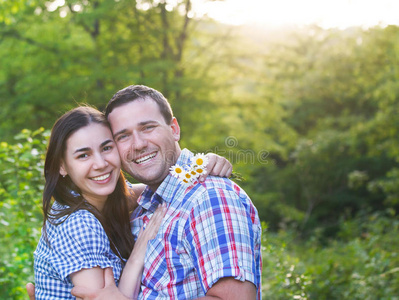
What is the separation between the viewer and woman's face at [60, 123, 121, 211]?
8.43 feet

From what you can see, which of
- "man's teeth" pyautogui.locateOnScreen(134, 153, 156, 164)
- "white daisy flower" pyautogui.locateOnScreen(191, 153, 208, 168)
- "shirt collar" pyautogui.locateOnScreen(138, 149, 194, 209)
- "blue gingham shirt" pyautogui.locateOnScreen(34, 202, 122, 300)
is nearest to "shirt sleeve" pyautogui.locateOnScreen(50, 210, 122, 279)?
"blue gingham shirt" pyautogui.locateOnScreen(34, 202, 122, 300)

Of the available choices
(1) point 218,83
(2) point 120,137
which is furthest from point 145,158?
(1) point 218,83

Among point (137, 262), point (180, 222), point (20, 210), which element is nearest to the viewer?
point (180, 222)

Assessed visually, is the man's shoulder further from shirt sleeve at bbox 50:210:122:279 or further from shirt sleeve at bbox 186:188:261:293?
shirt sleeve at bbox 50:210:122:279

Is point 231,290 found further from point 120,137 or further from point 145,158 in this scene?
point 120,137

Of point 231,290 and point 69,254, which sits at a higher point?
point 69,254

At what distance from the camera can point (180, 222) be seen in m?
2.17

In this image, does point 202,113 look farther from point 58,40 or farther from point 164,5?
point 58,40

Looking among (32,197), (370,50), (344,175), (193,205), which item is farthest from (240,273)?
(344,175)

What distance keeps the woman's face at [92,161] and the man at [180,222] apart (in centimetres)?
8

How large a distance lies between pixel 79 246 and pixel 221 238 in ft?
2.48

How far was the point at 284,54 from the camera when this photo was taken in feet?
56.2

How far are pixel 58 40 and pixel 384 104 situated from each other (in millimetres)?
9049

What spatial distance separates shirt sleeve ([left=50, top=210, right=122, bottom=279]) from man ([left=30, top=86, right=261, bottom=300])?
115 mm
